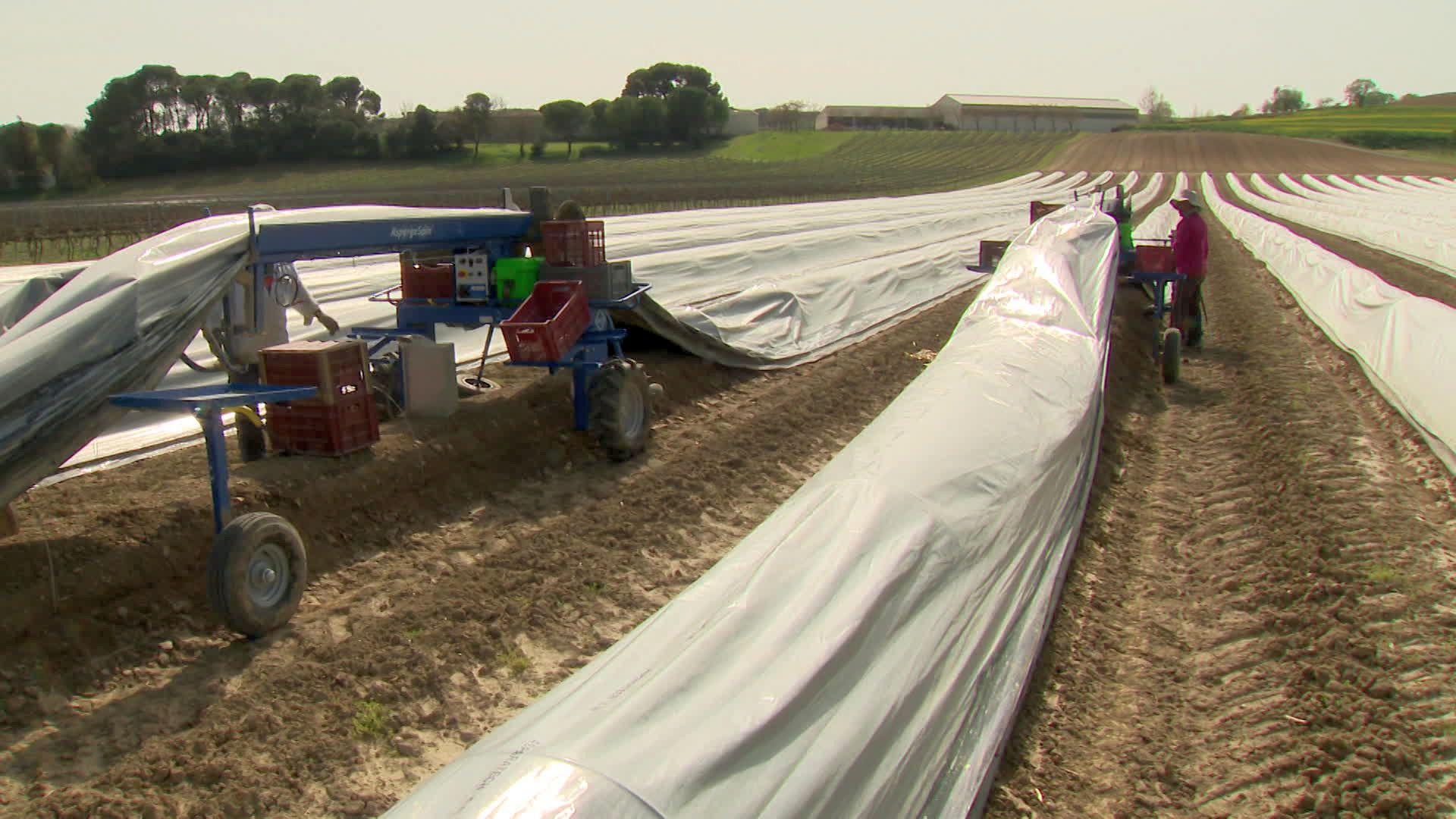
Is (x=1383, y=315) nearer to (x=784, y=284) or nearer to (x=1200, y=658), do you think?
(x=784, y=284)

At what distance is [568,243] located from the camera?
816 centimetres

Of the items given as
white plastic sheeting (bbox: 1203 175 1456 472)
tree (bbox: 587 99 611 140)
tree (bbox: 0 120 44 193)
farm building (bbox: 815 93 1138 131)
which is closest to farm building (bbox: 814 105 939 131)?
farm building (bbox: 815 93 1138 131)

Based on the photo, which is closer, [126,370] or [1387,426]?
[126,370]

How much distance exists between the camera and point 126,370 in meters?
4.76

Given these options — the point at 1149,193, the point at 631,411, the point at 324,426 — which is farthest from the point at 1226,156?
the point at 324,426

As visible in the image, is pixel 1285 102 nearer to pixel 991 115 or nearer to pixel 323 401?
pixel 991 115

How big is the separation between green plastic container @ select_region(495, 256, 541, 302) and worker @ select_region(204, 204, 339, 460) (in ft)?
5.69

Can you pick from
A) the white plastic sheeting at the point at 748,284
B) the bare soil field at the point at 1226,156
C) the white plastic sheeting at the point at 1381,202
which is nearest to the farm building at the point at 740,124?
the bare soil field at the point at 1226,156

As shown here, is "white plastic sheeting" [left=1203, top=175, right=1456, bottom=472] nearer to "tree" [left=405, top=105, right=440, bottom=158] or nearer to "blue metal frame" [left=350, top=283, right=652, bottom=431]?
"blue metal frame" [left=350, top=283, right=652, bottom=431]

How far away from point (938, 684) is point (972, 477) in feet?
4.81

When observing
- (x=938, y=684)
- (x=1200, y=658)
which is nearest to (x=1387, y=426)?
(x=1200, y=658)

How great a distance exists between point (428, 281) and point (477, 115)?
5845 cm

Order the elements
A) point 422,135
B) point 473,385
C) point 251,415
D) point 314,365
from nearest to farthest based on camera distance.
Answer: point 314,365 → point 251,415 → point 473,385 → point 422,135

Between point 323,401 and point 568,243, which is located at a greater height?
point 568,243
